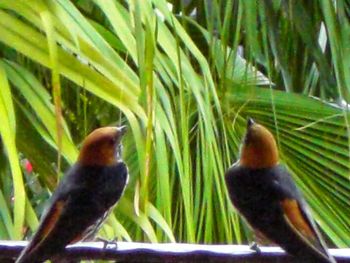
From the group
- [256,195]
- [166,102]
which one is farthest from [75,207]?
[166,102]

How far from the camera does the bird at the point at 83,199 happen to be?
89 cm

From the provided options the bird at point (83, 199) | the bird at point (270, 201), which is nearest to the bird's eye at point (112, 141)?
the bird at point (83, 199)

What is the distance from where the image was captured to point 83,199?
0.94 meters

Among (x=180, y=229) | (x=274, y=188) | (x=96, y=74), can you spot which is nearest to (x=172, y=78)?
(x=96, y=74)

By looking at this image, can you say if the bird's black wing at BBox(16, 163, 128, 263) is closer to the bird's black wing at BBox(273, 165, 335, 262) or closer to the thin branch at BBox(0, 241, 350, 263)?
the thin branch at BBox(0, 241, 350, 263)

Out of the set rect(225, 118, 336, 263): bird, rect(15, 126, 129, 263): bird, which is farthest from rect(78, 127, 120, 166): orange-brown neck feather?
rect(225, 118, 336, 263): bird

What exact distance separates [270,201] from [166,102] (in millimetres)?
440

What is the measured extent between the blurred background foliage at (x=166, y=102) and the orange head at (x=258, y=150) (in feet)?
0.45

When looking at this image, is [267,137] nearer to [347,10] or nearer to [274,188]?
[274,188]

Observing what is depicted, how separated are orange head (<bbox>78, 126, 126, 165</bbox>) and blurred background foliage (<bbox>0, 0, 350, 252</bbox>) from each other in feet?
0.28

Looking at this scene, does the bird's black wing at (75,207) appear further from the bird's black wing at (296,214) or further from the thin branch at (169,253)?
the bird's black wing at (296,214)

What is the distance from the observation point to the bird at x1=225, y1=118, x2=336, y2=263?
0.90 metres

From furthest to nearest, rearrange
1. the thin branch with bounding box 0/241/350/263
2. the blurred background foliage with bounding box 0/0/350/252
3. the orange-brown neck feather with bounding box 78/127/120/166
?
the blurred background foliage with bounding box 0/0/350/252 < the orange-brown neck feather with bounding box 78/127/120/166 < the thin branch with bounding box 0/241/350/263

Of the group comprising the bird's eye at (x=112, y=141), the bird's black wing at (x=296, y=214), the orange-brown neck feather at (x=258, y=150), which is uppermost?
the bird's eye at (x=112, y=141)
